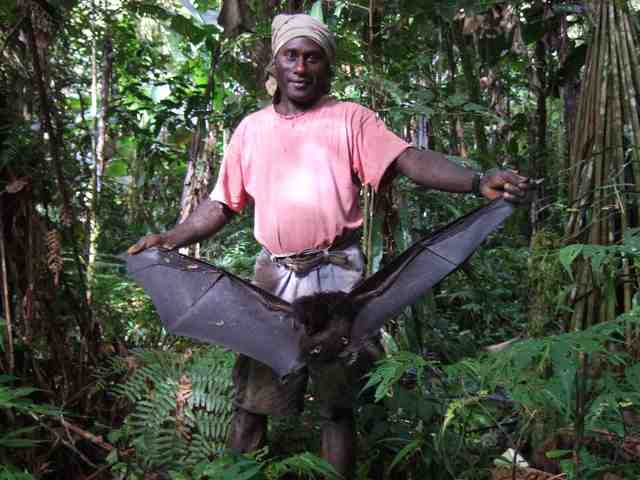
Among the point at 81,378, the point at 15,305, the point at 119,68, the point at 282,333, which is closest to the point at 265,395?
the point at 282,333

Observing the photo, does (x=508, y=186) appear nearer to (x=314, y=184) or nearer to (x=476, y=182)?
(x=476, y=182)

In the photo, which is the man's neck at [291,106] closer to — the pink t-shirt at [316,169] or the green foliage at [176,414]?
the pink t-shirt at [316,169]

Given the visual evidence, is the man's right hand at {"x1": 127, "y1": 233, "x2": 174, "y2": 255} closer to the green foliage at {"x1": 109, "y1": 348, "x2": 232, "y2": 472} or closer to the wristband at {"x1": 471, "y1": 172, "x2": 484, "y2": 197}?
the green foliage at {"x1": 109, "y1": 348, "x2": 232, "y2": 472}

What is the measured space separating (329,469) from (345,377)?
45 cm

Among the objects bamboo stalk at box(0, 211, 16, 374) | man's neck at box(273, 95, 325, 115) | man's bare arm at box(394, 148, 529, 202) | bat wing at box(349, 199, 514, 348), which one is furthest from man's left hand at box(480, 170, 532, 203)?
bamboo stalk at box(0, 211, 16, 374)

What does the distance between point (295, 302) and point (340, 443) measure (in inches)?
25.4

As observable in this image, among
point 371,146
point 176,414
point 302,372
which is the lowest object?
point 176,414

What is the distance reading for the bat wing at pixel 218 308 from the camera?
9.25 feet

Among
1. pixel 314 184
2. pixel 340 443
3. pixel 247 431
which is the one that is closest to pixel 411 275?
pixel 314 184

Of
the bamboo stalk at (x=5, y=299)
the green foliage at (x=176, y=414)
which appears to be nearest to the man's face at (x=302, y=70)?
the green foliage at (x=176, y=414)

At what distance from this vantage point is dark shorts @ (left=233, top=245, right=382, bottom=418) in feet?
9.39

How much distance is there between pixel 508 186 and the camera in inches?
99.2

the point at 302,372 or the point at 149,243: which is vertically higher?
the point at 149,243

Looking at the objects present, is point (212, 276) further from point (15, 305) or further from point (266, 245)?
point (15, 305)
